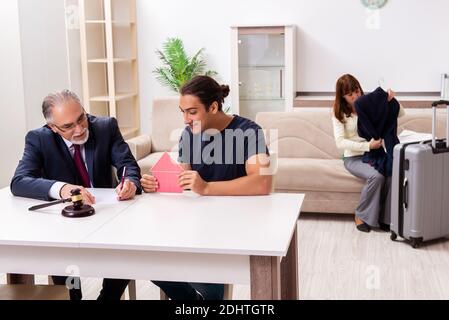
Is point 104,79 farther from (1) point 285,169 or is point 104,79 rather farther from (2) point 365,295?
(2) point 365,295

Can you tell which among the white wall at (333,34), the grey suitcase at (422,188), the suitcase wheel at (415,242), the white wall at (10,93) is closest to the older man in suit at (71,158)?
the grey suitcase at (422,188)

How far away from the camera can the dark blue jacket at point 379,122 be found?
4430 mm

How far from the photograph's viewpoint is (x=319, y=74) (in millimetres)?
6625

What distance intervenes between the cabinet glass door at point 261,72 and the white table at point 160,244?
400 cm

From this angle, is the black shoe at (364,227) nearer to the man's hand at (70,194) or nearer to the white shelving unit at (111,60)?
the man's hand at (70,194)

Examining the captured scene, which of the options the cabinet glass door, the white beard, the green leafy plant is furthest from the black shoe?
the green leafy plant

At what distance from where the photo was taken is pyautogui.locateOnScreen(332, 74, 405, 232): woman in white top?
14.8 ft

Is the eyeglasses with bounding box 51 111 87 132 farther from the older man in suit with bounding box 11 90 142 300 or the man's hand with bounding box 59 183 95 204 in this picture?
the man's hand with bounding box 59 183 95 204

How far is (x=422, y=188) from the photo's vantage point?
3.97 metres

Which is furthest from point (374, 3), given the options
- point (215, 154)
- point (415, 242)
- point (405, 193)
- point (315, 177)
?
point (215, 154)

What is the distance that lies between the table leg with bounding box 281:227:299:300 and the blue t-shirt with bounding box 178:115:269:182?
0.40 metres

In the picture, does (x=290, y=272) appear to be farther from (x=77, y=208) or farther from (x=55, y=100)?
(x=55, y=100)
